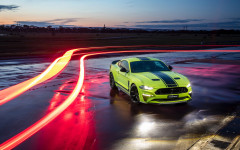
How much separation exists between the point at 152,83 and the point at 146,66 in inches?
69.7

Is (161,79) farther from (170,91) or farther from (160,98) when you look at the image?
(160,98)

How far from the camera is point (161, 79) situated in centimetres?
847

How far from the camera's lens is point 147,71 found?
955 cm

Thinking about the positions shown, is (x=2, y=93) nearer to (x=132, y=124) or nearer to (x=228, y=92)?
(x=132, y=124)

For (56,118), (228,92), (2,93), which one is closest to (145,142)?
(56,118)

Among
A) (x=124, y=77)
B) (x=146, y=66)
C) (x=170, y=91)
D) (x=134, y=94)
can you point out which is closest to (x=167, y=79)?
(x=170, y=91)

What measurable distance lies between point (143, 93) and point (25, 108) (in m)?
3.85

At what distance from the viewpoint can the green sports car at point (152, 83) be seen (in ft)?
26.7

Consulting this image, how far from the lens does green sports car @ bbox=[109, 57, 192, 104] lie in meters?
8.12

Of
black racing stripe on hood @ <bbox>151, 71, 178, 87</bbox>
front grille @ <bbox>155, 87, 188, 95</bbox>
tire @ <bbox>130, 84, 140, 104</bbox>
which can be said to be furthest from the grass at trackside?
front grille @ <bbox>155, 87, 188, 95</bbox>

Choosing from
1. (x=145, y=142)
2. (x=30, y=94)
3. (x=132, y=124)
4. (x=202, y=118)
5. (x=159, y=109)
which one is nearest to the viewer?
(x=145, y=142)

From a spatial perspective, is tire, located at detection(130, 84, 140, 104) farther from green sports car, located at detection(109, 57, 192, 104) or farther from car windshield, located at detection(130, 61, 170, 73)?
car windshield, located at detection(130, 61, 170, 73)

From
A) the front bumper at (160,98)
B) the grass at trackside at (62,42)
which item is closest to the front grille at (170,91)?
the front bumper at (160,98)

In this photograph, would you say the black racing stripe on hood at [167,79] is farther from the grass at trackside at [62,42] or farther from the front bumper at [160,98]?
the grass at trackside at [62,42]
